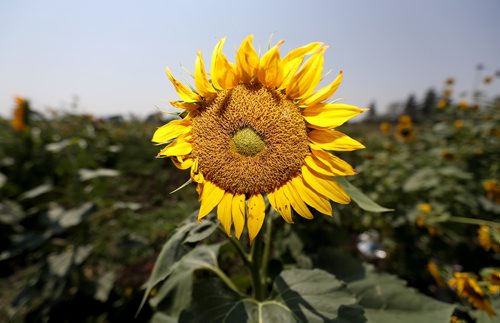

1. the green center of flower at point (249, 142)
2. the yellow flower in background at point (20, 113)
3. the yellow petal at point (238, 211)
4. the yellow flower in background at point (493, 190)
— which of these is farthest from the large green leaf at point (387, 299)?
the yellow flower in background at point (20, 113)

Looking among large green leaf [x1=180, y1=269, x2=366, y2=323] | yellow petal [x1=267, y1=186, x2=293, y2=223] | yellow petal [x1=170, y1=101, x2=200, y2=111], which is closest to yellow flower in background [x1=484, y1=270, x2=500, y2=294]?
A: large green leaf [x1=180, y1=269, x2=366, y2=323]

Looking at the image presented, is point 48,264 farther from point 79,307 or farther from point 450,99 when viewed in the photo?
point 450,99

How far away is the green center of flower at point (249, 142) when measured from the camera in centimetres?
109

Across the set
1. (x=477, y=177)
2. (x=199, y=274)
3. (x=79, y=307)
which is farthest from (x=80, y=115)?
(x=477, y=177)

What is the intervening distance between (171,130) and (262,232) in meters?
0.58

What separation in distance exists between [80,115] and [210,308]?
589 cm

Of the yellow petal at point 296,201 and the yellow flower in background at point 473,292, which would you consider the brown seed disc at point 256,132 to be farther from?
the yellow flower in background at point 473,292

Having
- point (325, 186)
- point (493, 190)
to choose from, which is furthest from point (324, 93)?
point (493, 190)

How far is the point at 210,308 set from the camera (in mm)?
1161

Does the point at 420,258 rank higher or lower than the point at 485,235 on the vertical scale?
lower

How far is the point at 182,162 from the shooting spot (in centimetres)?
107

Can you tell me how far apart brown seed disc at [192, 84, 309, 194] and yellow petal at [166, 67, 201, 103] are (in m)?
0.07

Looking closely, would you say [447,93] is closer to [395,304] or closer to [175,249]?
[395,304]

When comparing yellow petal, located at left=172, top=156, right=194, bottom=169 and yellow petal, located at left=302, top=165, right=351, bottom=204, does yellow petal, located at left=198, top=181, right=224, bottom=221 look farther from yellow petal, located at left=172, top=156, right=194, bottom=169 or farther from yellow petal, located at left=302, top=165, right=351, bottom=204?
yellow petal, located at left=302, top=165, right=351, bottom=204
